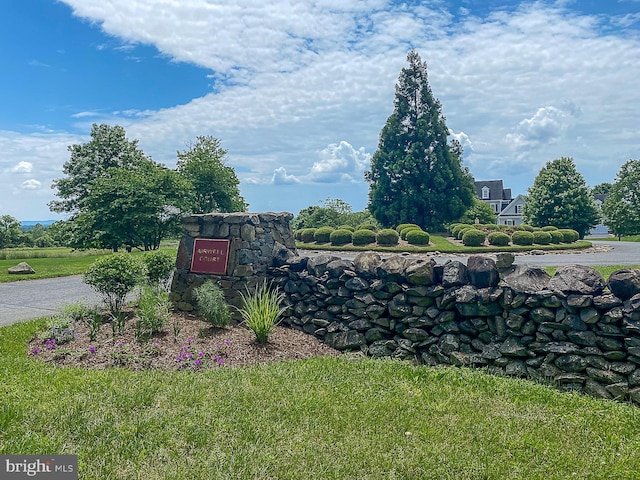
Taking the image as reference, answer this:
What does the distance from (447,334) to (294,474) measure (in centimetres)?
338

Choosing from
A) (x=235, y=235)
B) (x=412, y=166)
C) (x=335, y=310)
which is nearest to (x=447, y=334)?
(x=335, y=310)

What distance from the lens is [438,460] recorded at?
3.24m

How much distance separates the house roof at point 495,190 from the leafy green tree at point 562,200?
70.0ft

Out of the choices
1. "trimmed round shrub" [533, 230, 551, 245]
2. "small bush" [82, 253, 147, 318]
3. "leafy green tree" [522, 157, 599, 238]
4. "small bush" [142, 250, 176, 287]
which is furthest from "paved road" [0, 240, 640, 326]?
"leafy green tree" [522, 157, 599, 238]

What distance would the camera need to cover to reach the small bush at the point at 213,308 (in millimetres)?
6664

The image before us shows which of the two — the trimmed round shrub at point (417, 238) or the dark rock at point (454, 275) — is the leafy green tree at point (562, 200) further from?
the dark rock at point (454, 275)

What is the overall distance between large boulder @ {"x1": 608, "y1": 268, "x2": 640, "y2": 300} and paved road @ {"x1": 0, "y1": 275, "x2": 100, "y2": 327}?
24.5ft

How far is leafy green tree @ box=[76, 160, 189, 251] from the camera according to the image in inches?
798

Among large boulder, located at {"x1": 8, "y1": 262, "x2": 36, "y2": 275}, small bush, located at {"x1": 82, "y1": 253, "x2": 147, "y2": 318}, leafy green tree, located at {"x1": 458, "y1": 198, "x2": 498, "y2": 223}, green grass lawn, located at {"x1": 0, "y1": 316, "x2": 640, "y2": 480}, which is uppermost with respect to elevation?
leafy green tree, located at {"x1": 458, "y1": 198, "x2": 498, "y2": 223}

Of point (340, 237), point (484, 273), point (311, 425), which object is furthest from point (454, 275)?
point (340, 237)

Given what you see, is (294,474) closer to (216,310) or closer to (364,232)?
(216,310)

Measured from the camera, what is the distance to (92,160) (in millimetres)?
32094

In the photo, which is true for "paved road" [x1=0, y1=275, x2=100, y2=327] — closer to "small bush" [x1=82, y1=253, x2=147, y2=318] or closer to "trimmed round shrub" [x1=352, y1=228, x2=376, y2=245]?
"small bush" [x1=82, y1=253, x2=147, y2=318]

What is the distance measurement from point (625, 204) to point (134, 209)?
37402mm
